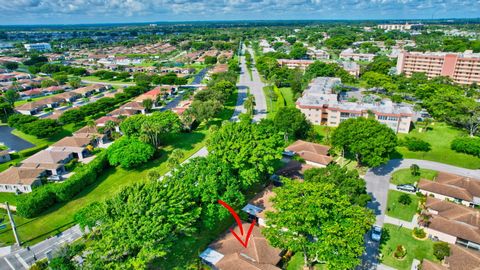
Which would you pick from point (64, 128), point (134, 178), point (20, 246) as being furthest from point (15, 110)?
point (20, 246)

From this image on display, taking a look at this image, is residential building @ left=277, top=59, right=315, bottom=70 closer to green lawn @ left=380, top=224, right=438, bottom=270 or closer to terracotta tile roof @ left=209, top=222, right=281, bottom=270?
green lawn @ left=380, top=224, right=438, bottom=270

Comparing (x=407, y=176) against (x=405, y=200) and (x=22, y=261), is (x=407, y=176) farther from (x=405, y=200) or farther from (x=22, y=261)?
(x=22, y=261)

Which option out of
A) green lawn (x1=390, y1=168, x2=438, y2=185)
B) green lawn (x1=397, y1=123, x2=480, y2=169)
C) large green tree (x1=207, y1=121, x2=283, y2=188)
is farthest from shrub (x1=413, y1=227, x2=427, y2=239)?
green lawn (x1=397, y1=123, x2=480, y2=169)

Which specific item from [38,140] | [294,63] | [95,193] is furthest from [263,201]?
[294,63]

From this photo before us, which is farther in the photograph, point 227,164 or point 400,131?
point 400,131

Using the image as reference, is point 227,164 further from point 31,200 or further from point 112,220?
point 31,200

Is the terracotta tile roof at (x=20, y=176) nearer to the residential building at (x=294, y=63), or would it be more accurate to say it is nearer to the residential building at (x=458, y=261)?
the residential building at (x=458, y=261)

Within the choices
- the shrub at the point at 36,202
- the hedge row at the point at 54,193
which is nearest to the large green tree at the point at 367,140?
the hedge row at the point at 54,193
